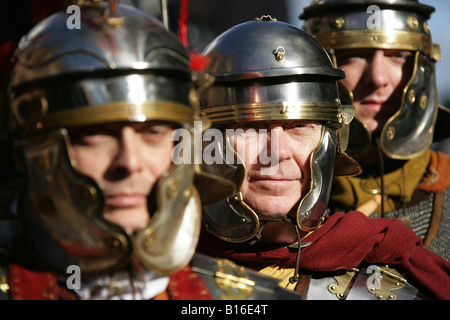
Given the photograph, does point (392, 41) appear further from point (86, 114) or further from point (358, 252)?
point (86, 114)

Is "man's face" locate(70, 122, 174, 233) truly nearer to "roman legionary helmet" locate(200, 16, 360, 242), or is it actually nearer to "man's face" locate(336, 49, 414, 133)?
"roman legionary helmet" locate(200, 16, 360, 242)

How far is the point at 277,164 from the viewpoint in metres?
4.22

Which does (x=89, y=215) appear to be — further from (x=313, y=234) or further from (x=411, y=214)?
(x=411, y=214)

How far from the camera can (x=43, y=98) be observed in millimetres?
3146

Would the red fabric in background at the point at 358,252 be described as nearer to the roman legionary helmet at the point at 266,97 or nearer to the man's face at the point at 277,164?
the roman legionary helmet at the point at 266,97

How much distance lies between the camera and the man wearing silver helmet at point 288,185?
166 inches

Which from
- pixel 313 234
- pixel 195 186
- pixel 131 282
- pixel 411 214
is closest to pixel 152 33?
pixel 195 186

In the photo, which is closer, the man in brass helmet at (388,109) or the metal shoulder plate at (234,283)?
the metal shoulder plate at (234,283)

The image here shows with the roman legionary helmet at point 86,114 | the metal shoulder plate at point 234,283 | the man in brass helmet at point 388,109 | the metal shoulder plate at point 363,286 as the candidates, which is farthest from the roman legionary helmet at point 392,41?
the roman legionary helmet at point 86,114

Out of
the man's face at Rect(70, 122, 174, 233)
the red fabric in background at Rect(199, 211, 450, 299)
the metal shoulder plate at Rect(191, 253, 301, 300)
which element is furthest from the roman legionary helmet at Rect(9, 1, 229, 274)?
the red fabric in background at Rect(199, 211, 450, 299)

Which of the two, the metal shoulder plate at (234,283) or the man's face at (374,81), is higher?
the man's face at (374,81)

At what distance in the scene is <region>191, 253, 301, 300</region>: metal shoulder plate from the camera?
3.60 m

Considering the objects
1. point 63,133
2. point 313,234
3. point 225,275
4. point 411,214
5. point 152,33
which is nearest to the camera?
point 63,133
